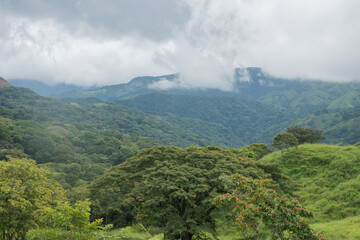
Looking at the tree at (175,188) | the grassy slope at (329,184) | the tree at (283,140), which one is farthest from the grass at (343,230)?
the tree at (283,140)

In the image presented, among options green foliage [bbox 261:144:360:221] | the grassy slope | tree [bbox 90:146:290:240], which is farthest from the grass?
tree [bbox 90:146:290:240]

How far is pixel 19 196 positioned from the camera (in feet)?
44.5

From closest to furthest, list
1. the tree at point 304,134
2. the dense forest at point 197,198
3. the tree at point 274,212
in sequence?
the tree at point 274,212 → the dense forest at point 197,198 → the tree at point 304,134

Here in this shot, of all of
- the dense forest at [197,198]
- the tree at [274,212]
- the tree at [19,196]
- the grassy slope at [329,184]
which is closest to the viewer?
the tree at [274,212]

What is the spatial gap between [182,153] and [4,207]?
1307 cm

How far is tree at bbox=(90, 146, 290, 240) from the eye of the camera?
51.6 feet

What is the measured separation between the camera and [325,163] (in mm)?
27266

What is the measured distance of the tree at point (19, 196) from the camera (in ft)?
43.8

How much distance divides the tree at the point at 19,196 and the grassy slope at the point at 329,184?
17632 mm

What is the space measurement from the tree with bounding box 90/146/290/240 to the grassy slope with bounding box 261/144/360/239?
5.95 meters

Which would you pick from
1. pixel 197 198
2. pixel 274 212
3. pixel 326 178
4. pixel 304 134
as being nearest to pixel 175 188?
pixel 197 198

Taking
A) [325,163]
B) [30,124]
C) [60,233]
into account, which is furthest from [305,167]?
[30,124]

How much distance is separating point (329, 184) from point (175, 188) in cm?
1687

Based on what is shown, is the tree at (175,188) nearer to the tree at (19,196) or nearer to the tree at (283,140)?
the tree at (19,196)
